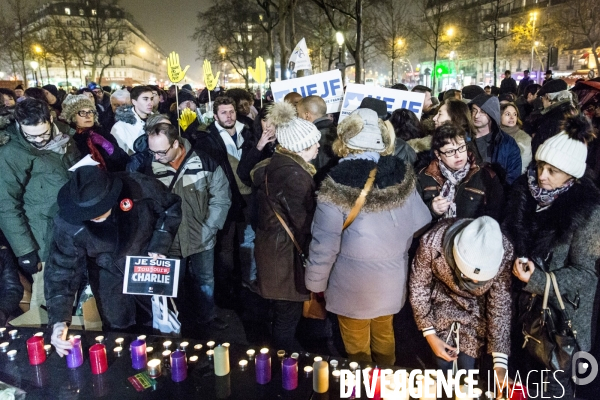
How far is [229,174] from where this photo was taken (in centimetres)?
530

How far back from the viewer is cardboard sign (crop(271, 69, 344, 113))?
654cm

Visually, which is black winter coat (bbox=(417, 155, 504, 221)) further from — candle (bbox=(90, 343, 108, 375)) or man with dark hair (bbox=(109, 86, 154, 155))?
man with dark hair (bbox=(109, 86, 154, 155))

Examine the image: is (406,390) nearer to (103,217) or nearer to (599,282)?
(599,282)

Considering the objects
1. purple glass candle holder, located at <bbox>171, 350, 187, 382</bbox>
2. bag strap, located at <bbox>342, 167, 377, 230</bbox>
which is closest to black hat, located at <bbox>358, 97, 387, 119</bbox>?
bag strap, located at <bbox>342, 167, 377, 230</bbox>

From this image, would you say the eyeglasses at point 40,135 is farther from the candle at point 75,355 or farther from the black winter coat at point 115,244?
the candle at point 75,355

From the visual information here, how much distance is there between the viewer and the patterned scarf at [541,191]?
9.18 feet

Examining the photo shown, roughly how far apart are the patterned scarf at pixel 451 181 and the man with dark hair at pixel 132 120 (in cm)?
388

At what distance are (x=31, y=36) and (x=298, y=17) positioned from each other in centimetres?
2244

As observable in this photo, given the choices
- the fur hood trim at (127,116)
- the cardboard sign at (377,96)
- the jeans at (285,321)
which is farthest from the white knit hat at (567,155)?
the fur hood trim at (127,116)

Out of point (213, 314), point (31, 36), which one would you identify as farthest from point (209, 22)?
point (213, 314)

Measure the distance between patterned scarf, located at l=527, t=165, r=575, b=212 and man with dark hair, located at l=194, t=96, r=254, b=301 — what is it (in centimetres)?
307

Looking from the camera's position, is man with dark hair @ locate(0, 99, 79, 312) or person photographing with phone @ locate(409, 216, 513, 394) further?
man with dark hair @ locate(0, 99, 79, 312)

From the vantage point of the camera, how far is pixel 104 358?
2420 millimetres

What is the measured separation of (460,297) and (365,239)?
649mm
